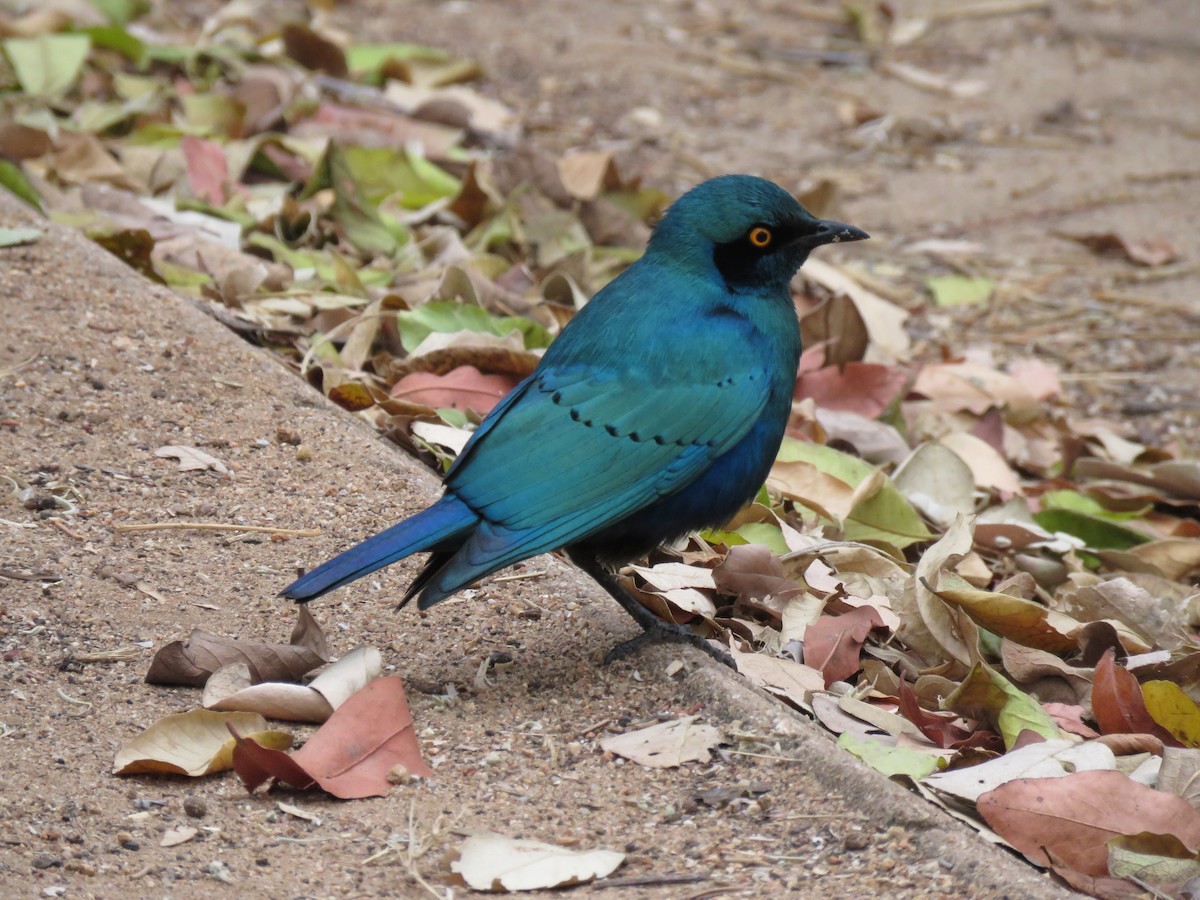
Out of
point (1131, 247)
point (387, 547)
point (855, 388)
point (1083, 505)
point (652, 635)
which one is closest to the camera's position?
point (387, 547)

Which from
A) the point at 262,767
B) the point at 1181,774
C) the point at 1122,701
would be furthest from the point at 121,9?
the point at 1181,774

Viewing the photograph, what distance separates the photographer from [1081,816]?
2.68 meters

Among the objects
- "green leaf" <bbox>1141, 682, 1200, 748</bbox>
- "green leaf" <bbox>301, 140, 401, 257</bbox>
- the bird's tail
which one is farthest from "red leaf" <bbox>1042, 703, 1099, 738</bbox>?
"green leaf" <bbox>301, 140, 401, 257</bbox>

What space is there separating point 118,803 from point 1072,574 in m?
2.70

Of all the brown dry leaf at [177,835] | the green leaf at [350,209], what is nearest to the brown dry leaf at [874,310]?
the green leaf at [350,209]

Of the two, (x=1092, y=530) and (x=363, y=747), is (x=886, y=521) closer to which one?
(x=1092, y=530)

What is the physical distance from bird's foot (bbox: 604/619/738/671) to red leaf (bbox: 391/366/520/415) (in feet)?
4.20

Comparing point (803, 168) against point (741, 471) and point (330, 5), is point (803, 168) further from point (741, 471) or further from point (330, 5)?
point (741, 471)

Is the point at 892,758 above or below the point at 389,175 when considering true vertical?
below

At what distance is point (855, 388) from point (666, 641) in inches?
76.8

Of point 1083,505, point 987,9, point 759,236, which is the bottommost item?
point 1083,505

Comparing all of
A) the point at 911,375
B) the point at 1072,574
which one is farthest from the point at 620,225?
the point at 1072,574

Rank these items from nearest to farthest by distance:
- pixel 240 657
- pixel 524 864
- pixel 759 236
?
1. pixel 524 864
2. pixel 240 657
3. pixel 759 236

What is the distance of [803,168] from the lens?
7.43 metres
